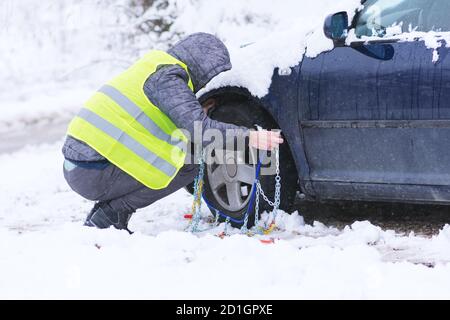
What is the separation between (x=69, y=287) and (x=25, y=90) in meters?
16.3

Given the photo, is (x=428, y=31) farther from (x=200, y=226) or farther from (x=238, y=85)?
(x=200, y=226)

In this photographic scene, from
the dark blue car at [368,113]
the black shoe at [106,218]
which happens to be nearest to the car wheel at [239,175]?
the dark blue car at [368,113]

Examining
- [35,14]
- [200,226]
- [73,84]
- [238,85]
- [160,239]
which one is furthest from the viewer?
[73,84]

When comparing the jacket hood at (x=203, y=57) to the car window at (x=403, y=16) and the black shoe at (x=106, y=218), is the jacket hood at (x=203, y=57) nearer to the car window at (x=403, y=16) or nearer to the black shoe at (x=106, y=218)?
the car window at (x=403, y=16)

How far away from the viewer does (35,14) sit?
18.3 metres

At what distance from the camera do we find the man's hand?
4.47 meters

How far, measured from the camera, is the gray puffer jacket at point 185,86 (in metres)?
4.47

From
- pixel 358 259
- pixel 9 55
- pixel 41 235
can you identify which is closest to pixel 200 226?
pixel 41 235

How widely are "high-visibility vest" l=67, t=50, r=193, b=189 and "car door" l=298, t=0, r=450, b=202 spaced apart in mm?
767

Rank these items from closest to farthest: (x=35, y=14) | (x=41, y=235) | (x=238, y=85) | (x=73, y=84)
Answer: (x=41, y=235)
(x=238, y=85)
(x=35, y=14)
(x=73, y=84)

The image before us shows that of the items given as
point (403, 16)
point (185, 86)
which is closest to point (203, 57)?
point (185, 86)

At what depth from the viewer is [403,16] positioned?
467 cm

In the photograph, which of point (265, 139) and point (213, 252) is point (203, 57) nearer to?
point (265, 139)

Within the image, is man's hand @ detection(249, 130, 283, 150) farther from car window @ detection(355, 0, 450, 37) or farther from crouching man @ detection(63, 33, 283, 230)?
car window @ detection(355, 0, 450, 37)
